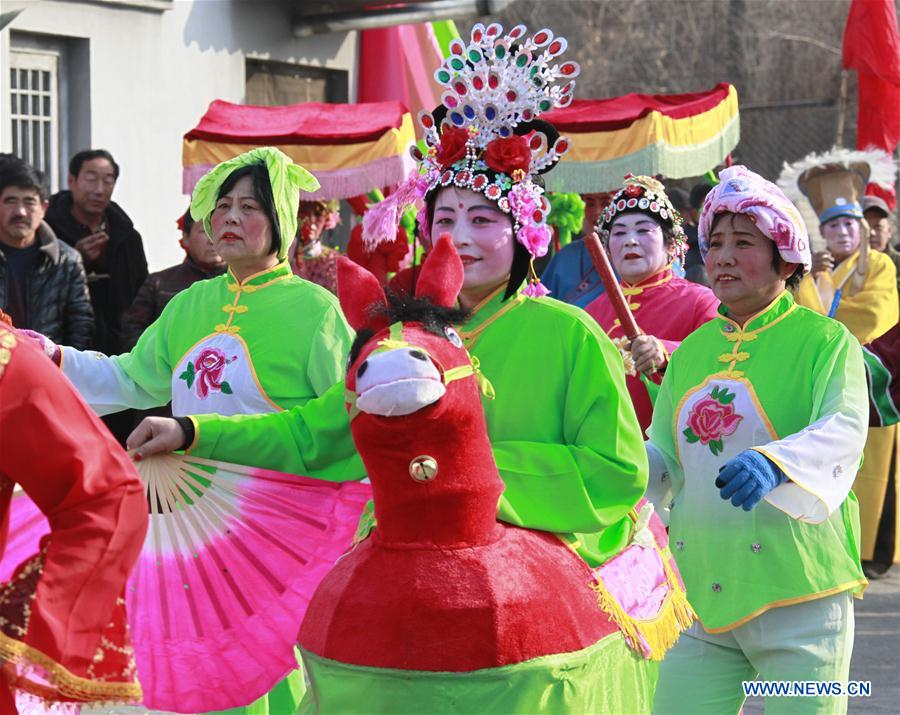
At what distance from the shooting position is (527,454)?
3303 millimetres

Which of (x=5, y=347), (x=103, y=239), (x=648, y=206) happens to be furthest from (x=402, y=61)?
(x=5, y=347)

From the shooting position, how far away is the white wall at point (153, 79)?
32.3 feet

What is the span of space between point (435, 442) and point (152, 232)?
25.2ft

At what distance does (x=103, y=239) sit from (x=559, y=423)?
4681mm

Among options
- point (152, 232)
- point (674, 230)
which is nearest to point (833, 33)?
point (152, 232)

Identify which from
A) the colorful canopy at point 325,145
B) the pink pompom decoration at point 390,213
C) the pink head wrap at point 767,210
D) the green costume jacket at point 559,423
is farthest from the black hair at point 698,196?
the green costume jacket at point 559,423

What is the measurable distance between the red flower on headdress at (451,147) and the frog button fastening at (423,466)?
96 centimetres

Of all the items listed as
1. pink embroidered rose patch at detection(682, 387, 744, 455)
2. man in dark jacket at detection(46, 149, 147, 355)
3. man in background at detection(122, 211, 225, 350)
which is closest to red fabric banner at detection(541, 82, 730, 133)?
man in background at detection(122, 211, 225, 350)

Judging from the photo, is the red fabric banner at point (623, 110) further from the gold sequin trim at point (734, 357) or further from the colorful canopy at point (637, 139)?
the gold sequin trim at point (734, 357)

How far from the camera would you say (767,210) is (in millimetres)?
4160

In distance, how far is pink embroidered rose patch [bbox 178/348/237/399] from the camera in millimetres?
4332

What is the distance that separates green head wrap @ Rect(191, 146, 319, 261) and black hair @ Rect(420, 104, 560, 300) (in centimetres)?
74

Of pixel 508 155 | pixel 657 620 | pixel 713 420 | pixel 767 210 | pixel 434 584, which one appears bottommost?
pixel 657 620

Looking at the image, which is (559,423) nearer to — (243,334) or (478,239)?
(478,239)
